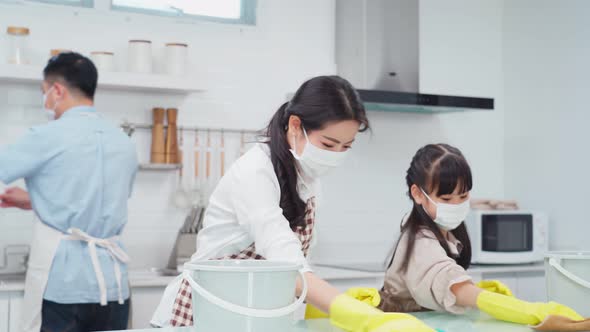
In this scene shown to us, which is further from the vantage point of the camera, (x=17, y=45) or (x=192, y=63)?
(x=192, y=63)

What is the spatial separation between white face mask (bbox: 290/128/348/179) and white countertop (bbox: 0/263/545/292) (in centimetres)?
131

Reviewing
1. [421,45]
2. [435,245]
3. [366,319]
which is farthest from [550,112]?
[366,319]

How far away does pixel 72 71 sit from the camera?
8.45 ft

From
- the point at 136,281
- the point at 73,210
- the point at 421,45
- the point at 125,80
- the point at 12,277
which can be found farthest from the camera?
the point at 421,45

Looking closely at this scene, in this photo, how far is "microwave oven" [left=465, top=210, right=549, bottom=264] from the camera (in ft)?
11.7

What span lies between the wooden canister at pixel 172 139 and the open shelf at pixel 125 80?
0.34ft

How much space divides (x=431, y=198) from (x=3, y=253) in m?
1.87

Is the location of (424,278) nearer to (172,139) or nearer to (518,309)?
(518,309)

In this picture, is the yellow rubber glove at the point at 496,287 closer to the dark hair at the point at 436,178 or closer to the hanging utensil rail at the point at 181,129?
the dark hair at the point at 436,178

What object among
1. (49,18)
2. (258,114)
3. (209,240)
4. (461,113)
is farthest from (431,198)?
(461,113)

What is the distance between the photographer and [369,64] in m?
3.60

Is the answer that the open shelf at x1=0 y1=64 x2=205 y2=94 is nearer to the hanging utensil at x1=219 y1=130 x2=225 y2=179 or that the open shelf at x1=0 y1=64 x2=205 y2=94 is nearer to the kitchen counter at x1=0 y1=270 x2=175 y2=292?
the hanging utensil at x1=219 y1=130 x2=225 y2=179

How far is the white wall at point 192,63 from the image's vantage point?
3.12m

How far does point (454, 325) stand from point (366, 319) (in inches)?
14.4
